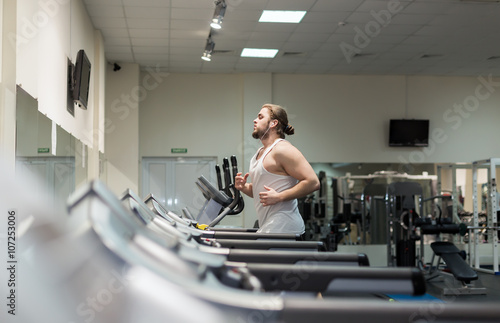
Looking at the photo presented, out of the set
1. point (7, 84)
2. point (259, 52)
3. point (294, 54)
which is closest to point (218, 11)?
point (259, 52)

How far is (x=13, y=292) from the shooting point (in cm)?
89

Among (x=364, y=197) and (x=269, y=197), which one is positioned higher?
(x=269, y=197)

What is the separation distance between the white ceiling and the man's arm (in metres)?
4.19

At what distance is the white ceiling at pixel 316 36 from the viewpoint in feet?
22.8

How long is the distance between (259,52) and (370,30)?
1.99 metres

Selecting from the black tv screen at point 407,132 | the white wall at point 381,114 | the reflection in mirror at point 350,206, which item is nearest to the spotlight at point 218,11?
the reflection in mirror at point 350,206

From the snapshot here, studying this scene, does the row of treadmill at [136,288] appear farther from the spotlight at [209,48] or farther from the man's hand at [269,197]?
the spotlight at [209,48]

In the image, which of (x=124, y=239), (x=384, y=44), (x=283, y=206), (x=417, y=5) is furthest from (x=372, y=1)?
(x=124, y=239)

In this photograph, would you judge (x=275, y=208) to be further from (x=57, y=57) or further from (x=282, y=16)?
(x=282, y=16)

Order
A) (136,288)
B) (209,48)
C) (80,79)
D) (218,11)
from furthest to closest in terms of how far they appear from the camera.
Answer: (209,48) < (218,11) < (80,79) < (136,288)

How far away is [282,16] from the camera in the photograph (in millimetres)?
7309

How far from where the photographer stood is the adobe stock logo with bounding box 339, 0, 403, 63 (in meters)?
6.99

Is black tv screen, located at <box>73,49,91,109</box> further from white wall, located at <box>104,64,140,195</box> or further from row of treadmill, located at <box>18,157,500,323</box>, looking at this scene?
row of treadmill, located at <box>18,157,500,323</box>

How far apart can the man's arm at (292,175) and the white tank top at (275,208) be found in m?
0.07
